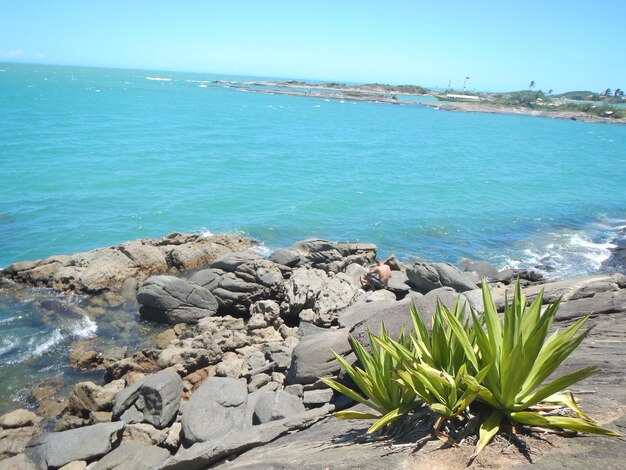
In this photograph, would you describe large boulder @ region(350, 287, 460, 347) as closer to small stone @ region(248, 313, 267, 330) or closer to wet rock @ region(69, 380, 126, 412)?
small stone @ region(248, 313, 267, 330)

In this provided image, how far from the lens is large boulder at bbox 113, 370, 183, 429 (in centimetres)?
961

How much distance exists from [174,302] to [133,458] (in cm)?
732

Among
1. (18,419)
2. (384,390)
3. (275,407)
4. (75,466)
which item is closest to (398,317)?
(275,407)

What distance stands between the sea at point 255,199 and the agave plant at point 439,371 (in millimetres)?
10437

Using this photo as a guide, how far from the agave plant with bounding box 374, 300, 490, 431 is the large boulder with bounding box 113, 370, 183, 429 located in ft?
21.0

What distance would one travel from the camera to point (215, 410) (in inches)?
354

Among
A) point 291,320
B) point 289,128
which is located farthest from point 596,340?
point 289,128

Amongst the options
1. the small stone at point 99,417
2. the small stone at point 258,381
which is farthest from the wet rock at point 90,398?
the small stone at point 258,381

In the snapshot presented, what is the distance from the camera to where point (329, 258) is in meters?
20.1

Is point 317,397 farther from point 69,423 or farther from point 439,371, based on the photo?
point 69,423

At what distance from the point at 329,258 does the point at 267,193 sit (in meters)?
16.7

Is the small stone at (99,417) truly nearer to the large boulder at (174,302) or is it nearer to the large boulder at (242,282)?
the large boulder at (174,302)

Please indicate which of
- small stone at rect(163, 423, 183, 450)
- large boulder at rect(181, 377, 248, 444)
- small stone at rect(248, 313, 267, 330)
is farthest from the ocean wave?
small stone at rect(163, 423, 183, 450)

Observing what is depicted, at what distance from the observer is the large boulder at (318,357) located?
354 inches
